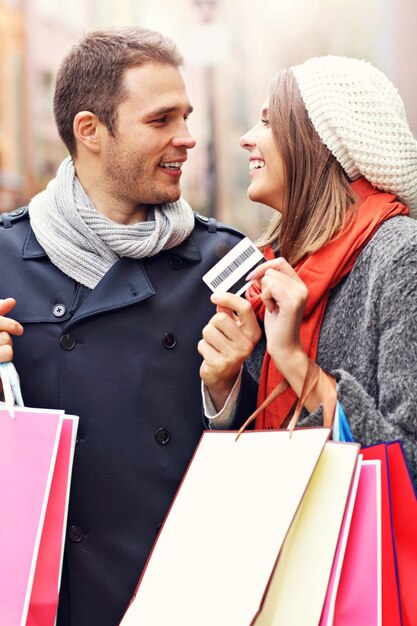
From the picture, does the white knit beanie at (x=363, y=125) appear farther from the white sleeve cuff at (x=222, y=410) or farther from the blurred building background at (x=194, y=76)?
the blurred building background at (x=194, y=76)

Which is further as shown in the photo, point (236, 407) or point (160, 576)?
point (236, 407)

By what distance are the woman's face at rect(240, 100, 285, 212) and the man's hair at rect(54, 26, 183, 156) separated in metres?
0.36

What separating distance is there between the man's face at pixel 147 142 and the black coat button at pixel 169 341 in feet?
1.22

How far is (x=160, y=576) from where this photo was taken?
5.94 ft

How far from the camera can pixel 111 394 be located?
7.68 feet

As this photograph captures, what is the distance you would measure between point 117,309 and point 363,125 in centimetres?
72

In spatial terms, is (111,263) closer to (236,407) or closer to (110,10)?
(236,407)

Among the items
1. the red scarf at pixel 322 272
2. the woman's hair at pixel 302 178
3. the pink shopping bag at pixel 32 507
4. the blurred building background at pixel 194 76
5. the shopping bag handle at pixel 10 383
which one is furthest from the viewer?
the blurred building background at pixel 194 76

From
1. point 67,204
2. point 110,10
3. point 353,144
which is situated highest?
point 353,144

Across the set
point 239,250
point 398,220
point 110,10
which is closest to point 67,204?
point 239,250

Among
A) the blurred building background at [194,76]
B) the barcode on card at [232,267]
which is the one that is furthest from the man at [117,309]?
the blurred building background at [194,76]

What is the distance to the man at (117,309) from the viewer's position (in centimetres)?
231

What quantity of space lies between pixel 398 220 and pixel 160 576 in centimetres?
91

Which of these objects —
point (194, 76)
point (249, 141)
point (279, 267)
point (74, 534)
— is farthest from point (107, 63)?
point (194, 76)
